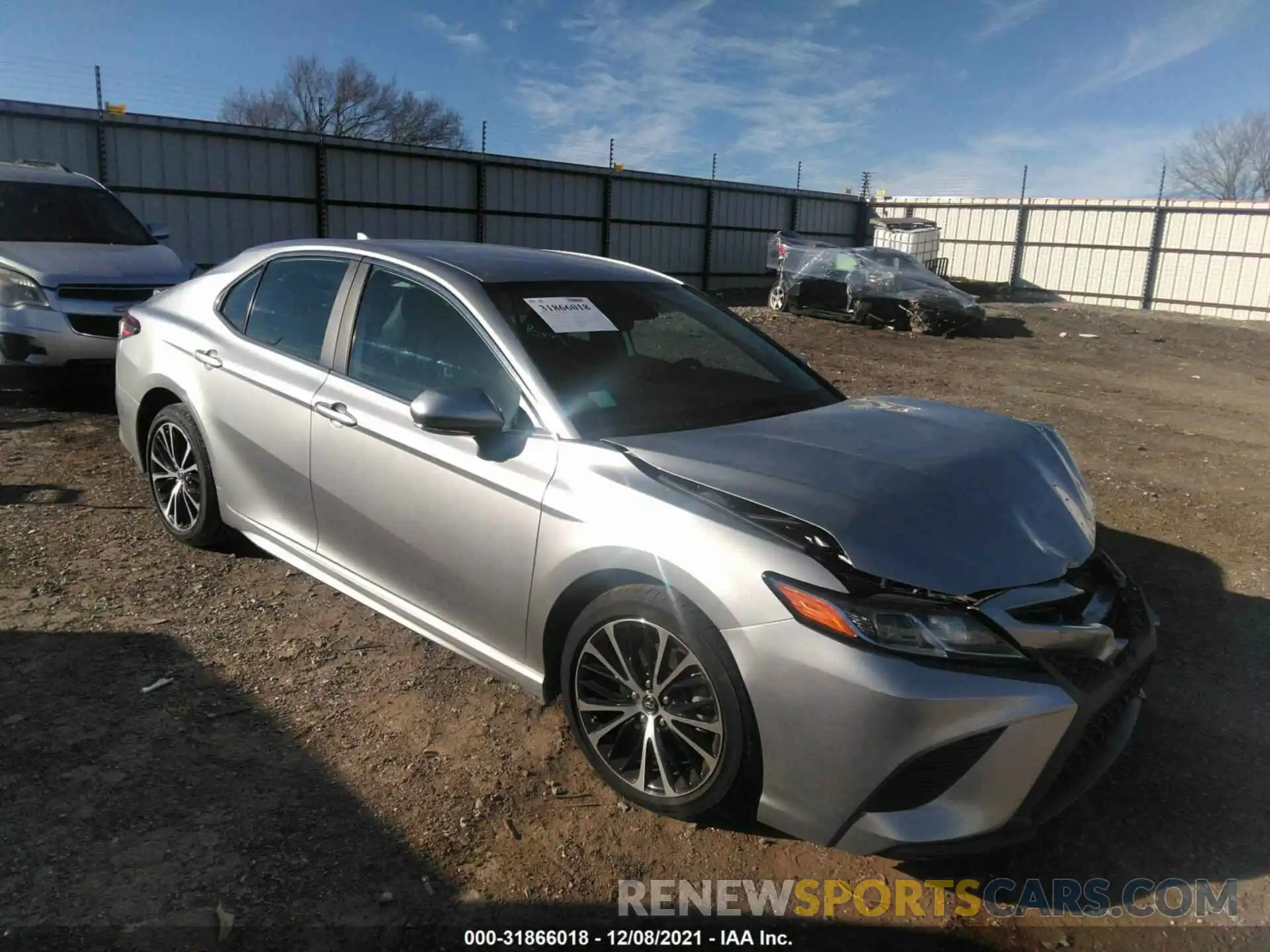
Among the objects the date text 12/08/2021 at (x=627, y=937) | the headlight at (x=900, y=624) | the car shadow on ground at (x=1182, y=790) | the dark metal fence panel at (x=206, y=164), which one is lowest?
the date text 12/08/2021 at (x=627, y=937)

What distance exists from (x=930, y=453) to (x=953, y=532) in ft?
1.72

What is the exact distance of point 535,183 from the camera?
2008 centimetres

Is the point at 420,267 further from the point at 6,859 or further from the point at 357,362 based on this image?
the point at 6,859

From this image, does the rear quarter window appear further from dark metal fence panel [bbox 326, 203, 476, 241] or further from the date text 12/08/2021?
dark metal fence panel [bbox 326, 203, 476, 241]

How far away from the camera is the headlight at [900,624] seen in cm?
227

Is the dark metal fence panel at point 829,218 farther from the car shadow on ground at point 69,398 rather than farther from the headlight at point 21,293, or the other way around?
the headlight at point 21,293

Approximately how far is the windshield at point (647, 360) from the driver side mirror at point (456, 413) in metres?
0.25

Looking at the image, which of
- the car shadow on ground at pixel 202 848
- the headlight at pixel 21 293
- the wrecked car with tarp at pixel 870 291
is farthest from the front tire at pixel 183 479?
the wrecked car with tarp at pixel 870 291

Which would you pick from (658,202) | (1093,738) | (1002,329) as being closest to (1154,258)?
(1002,329)

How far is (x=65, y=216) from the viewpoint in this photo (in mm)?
8289

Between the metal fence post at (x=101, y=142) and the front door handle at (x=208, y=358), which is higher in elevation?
the metal fence post at (x=101, y=142)

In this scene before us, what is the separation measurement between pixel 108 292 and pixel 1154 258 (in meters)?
24.3

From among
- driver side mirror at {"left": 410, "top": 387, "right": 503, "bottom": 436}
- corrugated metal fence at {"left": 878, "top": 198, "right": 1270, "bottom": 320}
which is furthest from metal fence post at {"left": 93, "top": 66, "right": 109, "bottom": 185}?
corrugated metal fence at {"left": 878, "top": 198, "right": 1270, "bottom": 320}

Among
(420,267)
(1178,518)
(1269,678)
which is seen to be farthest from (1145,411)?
(420,267)
